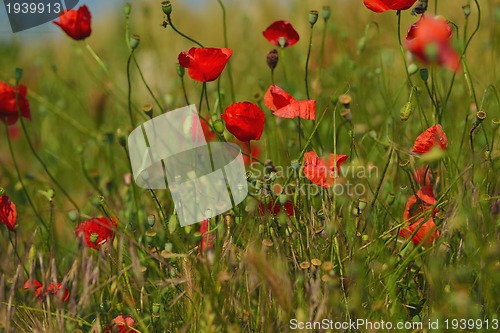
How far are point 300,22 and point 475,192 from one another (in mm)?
2567

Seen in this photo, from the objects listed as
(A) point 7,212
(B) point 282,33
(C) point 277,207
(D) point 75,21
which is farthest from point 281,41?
(A) point 7,212

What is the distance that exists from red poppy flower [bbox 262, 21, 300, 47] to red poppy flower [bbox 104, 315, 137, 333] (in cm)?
77

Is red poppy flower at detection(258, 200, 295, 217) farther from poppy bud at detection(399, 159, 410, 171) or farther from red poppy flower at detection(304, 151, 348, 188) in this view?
poppy bud at detection(399, 159, 410, 171)

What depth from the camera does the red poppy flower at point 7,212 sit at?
5.87ft

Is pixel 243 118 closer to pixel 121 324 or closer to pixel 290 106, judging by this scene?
pixel 290 106

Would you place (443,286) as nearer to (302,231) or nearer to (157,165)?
(302,231)

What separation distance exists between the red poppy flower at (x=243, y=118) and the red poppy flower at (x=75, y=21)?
0.59 meters

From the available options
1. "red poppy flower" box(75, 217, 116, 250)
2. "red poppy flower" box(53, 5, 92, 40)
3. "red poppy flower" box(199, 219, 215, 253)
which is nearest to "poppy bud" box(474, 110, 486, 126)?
"red poppy flower" box(199, 219, 215, 253)

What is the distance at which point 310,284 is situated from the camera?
1570 mm

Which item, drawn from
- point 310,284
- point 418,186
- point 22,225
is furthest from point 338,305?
point 22,225

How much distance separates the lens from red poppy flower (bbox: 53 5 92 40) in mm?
2029

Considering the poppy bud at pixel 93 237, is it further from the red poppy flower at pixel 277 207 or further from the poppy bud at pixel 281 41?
the poppy bud at pixel 281 41

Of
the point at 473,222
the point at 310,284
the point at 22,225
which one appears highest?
the point at 473,222

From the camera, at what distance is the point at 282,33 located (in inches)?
77.8
